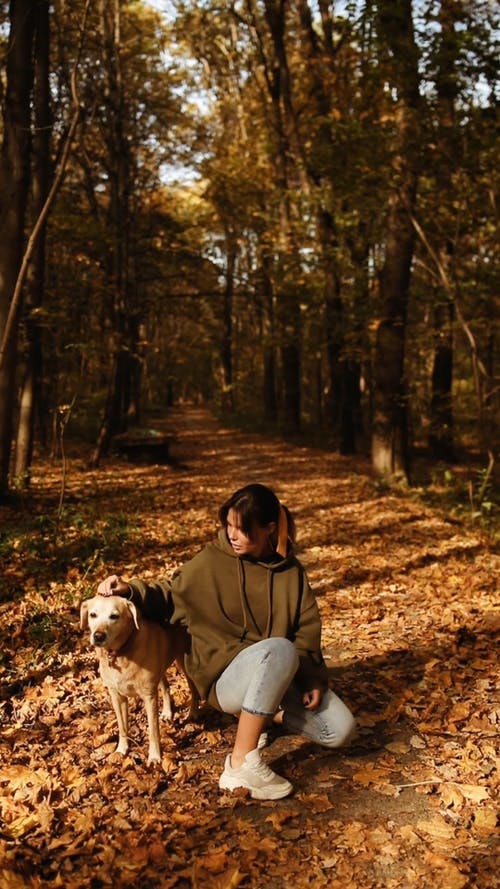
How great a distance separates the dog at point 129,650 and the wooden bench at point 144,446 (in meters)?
12.4

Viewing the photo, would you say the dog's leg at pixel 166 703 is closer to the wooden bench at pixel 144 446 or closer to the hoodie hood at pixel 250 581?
the hoodie hood at pixel 250 581

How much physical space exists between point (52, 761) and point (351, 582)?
3982 millimetres

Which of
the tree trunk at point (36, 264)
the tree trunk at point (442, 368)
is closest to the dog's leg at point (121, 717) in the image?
the tree trunk at point (36, 264)

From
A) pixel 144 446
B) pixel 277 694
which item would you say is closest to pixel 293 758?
pixel 277 694

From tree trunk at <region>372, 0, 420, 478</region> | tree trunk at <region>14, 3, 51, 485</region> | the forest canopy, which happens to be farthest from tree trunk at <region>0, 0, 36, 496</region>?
tree trunk at <region>372, 0, 420, 478</region>

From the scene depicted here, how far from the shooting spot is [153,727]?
348 centimetres

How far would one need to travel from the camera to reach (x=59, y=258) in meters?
21.9

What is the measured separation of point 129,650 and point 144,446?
42.1ft

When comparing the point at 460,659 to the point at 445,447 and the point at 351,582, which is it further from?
the point at 445,447

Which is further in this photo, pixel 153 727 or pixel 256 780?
pixel 153 727

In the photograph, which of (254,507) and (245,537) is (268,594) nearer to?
(245,537)

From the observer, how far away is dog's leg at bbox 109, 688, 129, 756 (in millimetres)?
3516

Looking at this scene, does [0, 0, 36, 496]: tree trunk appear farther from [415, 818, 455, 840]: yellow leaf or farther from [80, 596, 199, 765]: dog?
[415, 818, 455, 840]: yellow leaf

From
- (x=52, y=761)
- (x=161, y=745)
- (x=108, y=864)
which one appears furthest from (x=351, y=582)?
(x=108, y=864)
